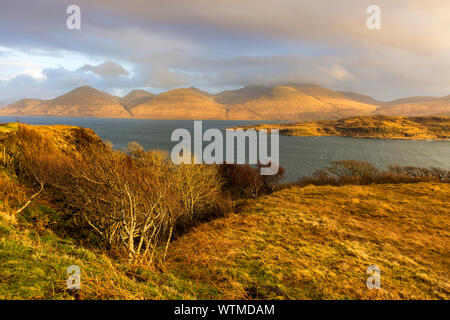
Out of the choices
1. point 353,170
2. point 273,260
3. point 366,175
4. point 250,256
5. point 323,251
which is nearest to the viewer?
point 273,260

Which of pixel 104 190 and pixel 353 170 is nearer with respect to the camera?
pixel 104 190

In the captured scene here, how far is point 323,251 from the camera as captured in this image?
556 inches

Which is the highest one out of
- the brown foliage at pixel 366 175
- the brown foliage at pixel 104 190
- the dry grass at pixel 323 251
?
the brown foliage at pixel 104 190

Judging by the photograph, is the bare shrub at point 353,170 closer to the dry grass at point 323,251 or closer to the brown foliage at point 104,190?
the dry grass at point 323,251

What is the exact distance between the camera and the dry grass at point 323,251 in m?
10.2

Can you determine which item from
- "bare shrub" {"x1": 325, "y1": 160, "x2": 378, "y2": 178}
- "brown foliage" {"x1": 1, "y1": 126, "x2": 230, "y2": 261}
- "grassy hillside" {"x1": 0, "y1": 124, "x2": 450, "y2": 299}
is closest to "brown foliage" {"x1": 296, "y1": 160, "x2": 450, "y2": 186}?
"bare shrub" {"x1": 325, "y1": 160, "x2": 378, "y2": 178}

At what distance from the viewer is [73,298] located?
5383 millimetres

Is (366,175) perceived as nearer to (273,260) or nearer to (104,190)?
(273,260)

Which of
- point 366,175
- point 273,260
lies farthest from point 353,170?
point 273,260

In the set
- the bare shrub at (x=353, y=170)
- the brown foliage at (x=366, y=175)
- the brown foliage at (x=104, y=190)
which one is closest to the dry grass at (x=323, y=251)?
the brown foliage at (x=104, y=190)

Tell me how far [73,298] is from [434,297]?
15.2m

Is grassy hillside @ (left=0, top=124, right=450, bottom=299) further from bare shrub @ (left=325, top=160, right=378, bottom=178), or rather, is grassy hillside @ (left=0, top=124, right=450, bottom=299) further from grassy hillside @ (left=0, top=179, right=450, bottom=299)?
bare shrub @ (left=325, top=160, right=378, bottom=178)
